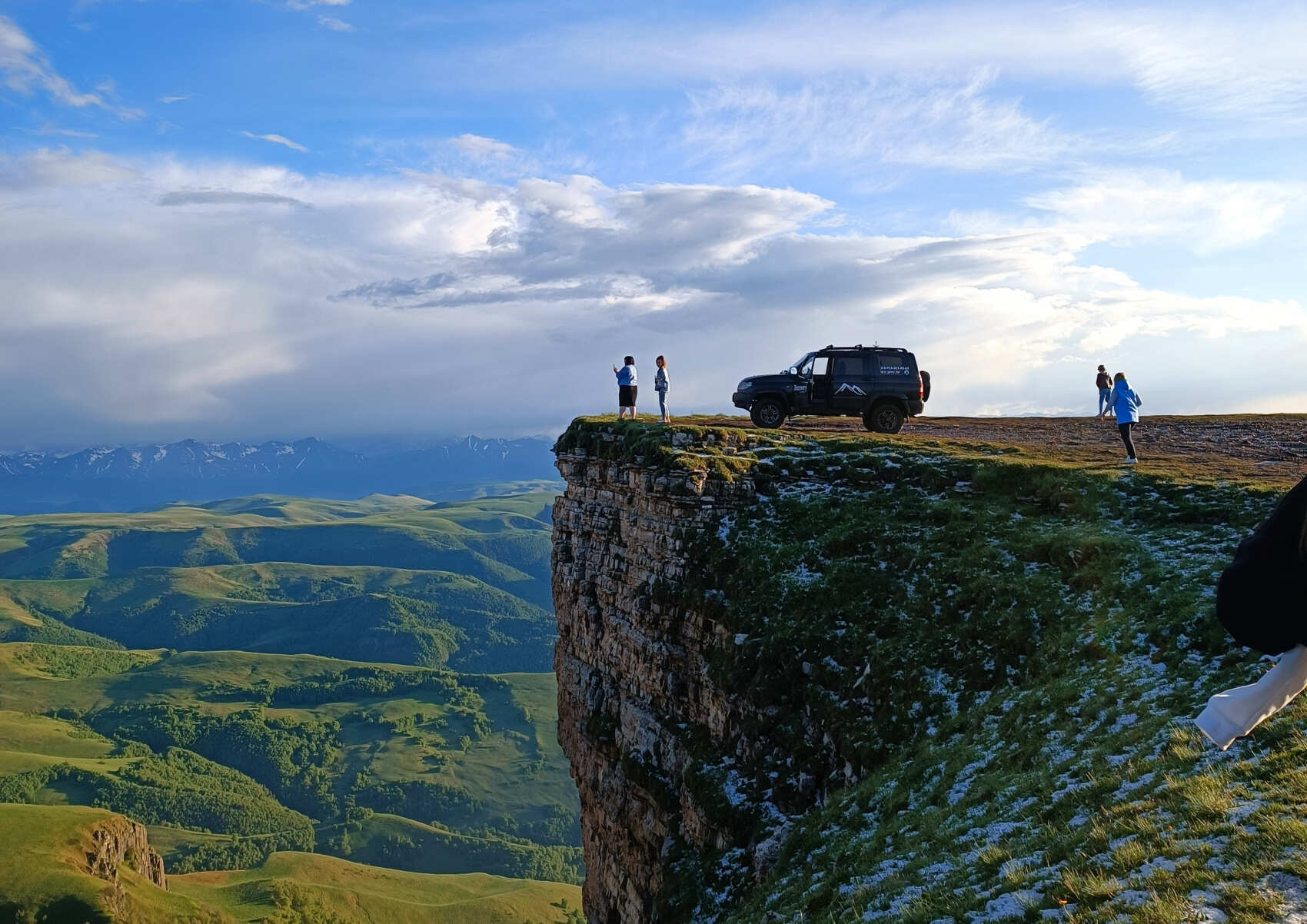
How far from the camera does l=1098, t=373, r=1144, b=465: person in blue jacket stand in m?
32.4

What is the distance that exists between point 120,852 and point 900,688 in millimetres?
219488

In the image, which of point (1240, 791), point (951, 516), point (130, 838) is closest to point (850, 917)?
point (1240, 791)

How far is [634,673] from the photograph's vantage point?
103 feet

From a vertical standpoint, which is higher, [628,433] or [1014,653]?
[628,433]

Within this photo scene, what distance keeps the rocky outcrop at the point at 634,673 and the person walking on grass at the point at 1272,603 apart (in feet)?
58.4

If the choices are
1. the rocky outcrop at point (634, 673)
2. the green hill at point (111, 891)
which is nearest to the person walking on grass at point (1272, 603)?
the rocky outcrop at point (634, 673)

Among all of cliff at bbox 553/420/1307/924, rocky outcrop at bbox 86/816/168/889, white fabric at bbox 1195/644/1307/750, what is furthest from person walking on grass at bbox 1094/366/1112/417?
rocky outcrop at bbox 86/816/168/889

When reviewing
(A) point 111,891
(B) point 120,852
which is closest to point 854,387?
(A) point 111,891

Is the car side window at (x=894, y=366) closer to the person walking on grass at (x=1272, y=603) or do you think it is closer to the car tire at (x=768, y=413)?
the car tire at (x=768, y=413)

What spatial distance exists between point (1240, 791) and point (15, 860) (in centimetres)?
20990

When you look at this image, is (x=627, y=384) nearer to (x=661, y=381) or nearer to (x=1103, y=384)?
(x=661, y=381)

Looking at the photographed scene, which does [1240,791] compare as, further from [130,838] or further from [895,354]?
[130,838]

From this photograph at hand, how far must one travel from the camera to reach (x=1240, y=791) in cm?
1114

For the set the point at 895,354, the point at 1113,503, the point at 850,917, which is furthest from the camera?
the point at 895,354
